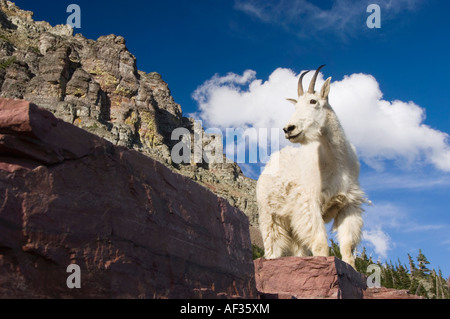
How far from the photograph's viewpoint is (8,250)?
2.39 metres

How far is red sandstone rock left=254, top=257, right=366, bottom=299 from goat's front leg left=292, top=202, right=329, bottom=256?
0.54 m

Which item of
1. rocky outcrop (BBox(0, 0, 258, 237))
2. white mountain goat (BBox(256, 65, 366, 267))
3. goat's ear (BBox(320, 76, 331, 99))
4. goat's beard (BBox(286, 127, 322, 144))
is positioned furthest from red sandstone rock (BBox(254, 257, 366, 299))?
rocky outcrop (BBox(0, 0, 258, 237))

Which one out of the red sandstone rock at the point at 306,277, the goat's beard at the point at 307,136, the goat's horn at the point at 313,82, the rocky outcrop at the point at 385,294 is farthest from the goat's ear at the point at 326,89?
the rocky outcrop at the point at 385,294

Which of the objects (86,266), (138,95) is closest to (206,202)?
(86,266)

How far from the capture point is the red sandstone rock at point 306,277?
5363 millimetres

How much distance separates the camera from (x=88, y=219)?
109 inches

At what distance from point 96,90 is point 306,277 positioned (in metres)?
75.1

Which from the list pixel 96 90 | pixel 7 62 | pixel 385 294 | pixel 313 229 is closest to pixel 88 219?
pixel 313 229

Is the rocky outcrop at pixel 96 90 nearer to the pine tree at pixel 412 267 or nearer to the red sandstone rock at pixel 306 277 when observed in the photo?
the pine tree at pixel 412 267

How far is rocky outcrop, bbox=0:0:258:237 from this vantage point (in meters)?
68.5

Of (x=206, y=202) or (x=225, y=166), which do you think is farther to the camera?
(x=225, y=166)

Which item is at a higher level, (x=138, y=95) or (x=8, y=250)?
(x=138, y=95)
